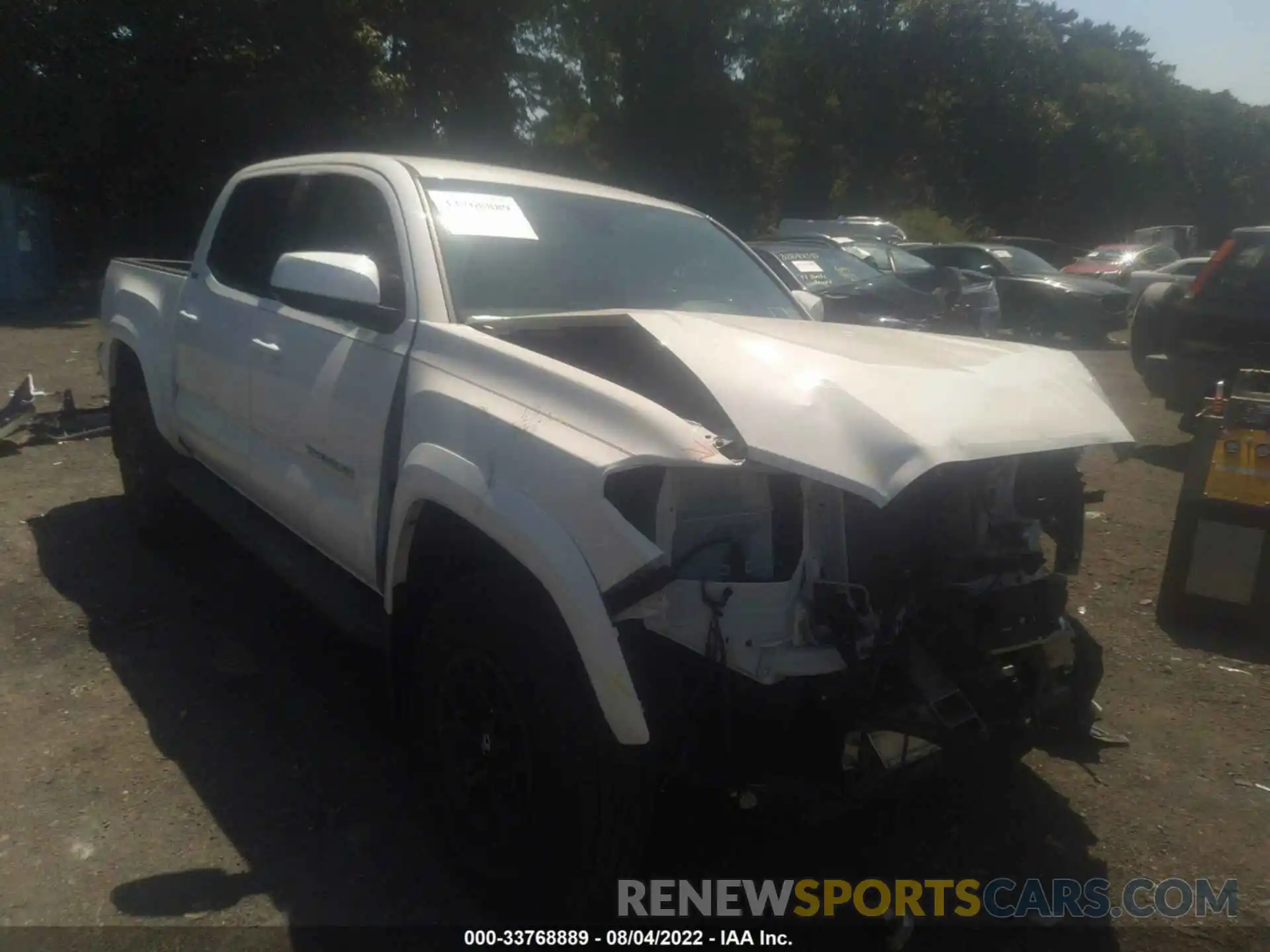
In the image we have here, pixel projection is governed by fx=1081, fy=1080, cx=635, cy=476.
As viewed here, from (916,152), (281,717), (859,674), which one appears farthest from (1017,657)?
(916,152)

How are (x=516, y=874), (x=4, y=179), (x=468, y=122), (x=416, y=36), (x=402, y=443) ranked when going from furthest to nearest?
(x=468, y=122) → (x=416, y=36) → (x=4, y=179) → (x=402, y=443) → (x=516, y=874)

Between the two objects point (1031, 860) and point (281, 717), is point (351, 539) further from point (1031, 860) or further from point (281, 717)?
point (1031, 860)

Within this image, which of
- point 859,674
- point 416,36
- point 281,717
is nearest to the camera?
point 859,674

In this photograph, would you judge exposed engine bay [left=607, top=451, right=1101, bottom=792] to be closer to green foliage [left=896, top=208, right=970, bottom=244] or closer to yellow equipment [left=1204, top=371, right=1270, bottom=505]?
yellow equipment [left=1204, top=371, right=1270, bottom=505]

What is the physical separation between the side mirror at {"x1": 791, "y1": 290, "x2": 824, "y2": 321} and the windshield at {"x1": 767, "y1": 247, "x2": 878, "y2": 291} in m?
5.52

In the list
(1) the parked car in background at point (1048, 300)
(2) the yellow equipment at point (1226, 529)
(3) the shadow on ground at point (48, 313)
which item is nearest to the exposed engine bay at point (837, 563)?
(2) the yellow equipment at point (1226, 529)

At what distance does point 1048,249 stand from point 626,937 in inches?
1099

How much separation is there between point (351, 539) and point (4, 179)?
742 inches

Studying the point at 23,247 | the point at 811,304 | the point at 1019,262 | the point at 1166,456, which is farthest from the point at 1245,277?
the point at 23,247

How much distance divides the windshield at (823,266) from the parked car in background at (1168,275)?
2745 millimetres

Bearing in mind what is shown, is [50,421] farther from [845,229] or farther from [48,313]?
[845,229]

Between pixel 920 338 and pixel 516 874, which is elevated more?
pixel 920 338

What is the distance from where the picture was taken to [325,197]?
414 centimetres

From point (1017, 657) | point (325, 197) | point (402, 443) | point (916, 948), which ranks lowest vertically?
point (916, 948)
